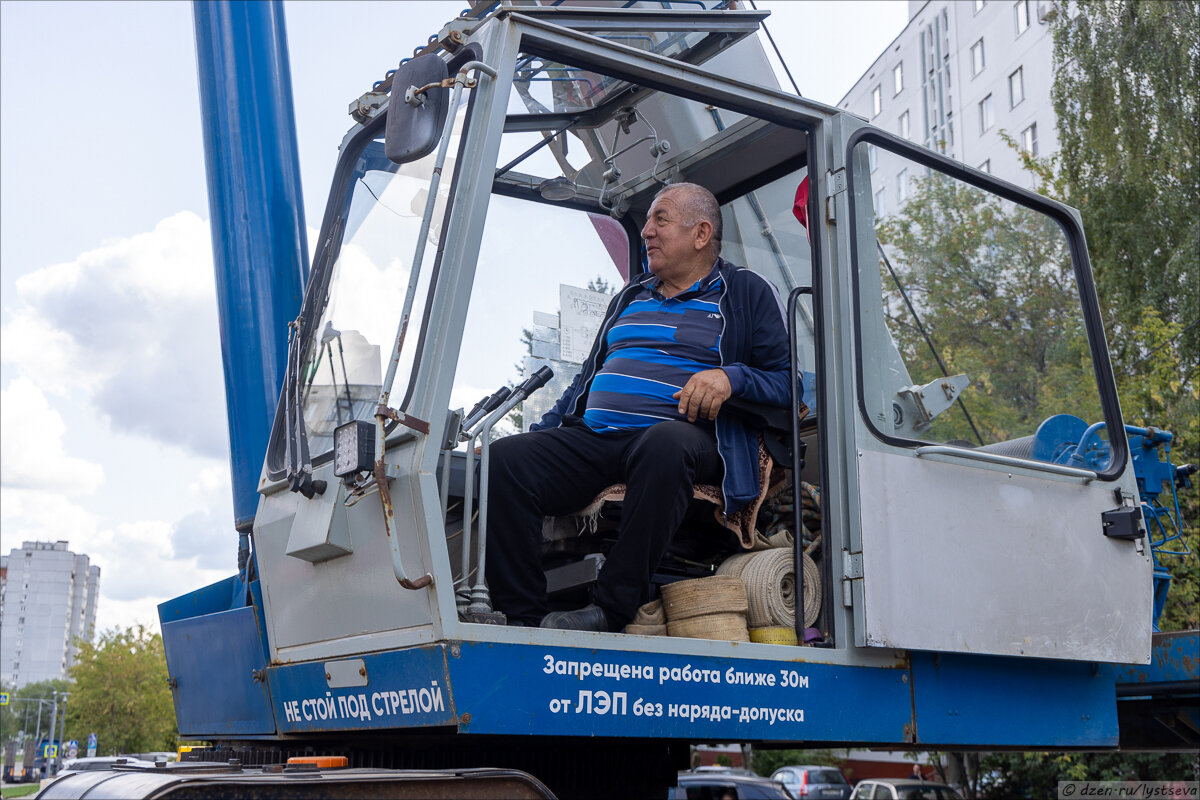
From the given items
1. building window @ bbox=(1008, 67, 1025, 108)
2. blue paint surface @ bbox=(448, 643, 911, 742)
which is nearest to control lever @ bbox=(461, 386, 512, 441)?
blue paint surface @ bbox=(448, 643, 911, 742)

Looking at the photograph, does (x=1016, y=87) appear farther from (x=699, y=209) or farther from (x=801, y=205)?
(x=699, y=209)

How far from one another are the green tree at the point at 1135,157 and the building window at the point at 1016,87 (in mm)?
15416

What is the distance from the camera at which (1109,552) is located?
3.54 m

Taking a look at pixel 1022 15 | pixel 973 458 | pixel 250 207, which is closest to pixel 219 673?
pixel 250 207

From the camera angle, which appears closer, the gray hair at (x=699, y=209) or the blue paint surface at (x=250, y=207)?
the gray hair at (x=699, y=209)

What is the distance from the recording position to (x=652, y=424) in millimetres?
3383

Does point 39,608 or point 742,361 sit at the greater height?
point 39,608

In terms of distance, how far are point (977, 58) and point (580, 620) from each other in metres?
36.8

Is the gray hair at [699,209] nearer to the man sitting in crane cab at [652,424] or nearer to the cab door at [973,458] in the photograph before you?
the man sitting in crane cab at [652,424]

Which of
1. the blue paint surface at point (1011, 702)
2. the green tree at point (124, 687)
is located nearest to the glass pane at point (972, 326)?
the blue paint surface at point (1011, 702)

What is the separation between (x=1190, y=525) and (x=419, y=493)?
489 inches

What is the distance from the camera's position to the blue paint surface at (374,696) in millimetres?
2512

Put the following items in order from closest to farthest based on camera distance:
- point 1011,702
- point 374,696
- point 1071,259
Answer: point 374,696 → point 1011,702 → point 1071,259

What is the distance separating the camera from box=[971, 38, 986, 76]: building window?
35781 millimetres
